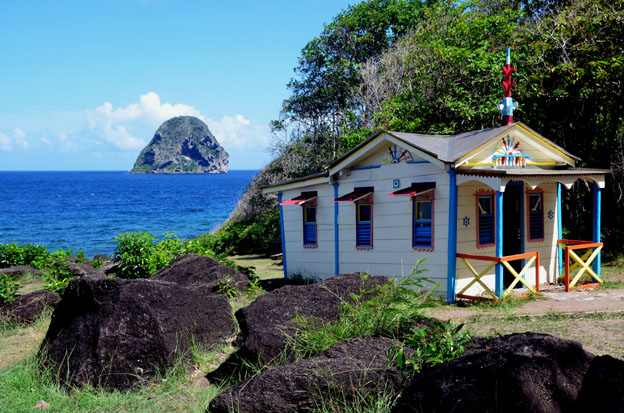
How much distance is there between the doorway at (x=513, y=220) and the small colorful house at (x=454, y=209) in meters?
0.02

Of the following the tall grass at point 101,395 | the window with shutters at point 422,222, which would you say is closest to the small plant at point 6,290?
the tall grass at point 101,395

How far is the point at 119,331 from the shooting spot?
22.5ft

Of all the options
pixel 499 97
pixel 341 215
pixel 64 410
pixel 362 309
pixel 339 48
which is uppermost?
pixel 339 48

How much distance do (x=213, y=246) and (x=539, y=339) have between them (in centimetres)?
2091

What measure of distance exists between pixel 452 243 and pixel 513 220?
8.20 feet

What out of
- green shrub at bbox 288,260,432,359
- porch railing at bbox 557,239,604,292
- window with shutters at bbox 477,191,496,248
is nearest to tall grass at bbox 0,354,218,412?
green shrub at bbox 288,260,432,359

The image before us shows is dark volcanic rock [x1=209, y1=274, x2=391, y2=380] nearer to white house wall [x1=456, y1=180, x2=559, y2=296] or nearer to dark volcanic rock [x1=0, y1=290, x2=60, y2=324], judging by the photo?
white house wall [x1=456, y1=180, x2=559, y2=296]

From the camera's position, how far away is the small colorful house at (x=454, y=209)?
37.9ft

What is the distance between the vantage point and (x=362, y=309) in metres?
6.71

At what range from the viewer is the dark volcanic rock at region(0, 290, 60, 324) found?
1074 centimetres

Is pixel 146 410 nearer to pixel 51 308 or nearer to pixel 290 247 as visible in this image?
pixel 51 308

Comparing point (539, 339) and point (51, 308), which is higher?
point (539, 339)

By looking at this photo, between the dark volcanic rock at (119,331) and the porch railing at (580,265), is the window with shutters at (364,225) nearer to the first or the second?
the porch railing at (580,265)

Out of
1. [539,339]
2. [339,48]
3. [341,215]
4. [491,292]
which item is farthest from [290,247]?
[339,48]
